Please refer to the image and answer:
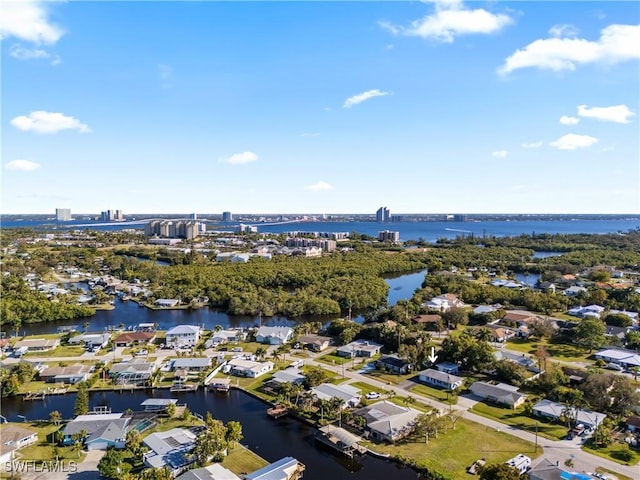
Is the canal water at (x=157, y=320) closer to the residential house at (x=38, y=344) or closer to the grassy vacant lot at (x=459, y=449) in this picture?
the residential house at (x=38, y=344)

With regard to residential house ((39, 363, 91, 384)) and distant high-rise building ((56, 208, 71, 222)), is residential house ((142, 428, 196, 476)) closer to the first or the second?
residential house ((39, 363, 91, 384))

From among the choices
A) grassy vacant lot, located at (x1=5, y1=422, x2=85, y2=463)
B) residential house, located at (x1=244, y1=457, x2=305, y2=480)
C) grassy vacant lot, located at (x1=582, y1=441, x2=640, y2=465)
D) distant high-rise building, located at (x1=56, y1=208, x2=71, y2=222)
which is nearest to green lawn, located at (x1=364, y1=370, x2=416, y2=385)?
residential house, located at (x1=244, y1=457, x2=305, y2=480)

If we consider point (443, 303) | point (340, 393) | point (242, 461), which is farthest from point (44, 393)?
point (443, 303)

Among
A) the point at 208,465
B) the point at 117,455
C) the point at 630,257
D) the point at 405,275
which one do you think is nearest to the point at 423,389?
the point at 208,465

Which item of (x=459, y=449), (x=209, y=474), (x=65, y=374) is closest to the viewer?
(x=209, y=474)

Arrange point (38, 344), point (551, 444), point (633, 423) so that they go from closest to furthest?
1. point (551, 444)
2. point (633, 423)
3. point (38, 344)

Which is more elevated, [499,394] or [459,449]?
[499,394]

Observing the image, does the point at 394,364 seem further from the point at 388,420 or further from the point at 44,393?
the point at 44,393
